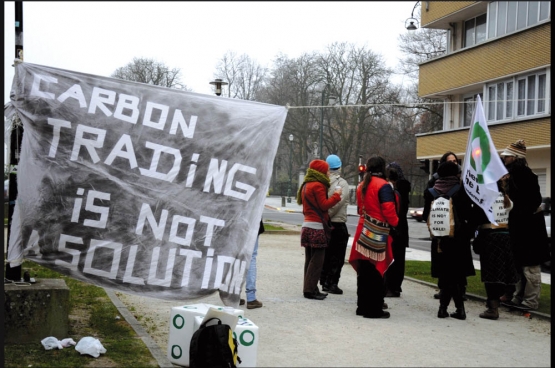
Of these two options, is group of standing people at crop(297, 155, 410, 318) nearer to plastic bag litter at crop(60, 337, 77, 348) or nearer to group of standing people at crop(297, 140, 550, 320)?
group of standing people at crop(297, 140, 550, 320)

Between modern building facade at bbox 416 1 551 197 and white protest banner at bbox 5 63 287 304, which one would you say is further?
modern building facade at bbox 416 1 551 197

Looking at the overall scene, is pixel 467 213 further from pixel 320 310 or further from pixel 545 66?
pixel 545 66

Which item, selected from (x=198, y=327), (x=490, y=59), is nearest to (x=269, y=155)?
(x=198, y=327)

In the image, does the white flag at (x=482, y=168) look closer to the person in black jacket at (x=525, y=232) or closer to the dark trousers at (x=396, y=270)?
the person in black jacket at (x=525, y=232)

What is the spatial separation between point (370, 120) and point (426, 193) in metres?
47.5

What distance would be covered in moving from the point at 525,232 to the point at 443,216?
1474 millimetres

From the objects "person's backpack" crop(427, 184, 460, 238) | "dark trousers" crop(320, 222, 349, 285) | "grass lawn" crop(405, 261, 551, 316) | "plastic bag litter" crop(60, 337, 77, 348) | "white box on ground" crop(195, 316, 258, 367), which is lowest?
"grass lawn" crop(405, 261, 551, 316)

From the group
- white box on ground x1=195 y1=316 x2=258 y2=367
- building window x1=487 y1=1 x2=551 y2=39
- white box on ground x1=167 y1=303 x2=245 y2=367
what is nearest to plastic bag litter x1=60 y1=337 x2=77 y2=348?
white box on ground x1=167 y1=303 x2=245 y2=367

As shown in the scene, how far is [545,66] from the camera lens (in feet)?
83.1

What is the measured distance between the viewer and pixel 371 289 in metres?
8.37

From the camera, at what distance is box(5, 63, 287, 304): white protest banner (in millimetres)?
6023

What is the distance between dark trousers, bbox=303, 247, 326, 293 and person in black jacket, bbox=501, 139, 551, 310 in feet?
8.11

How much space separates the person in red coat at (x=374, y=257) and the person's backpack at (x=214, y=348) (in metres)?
3.13

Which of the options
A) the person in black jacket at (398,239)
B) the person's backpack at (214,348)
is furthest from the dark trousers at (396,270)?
the person's backpack at (214,348)
